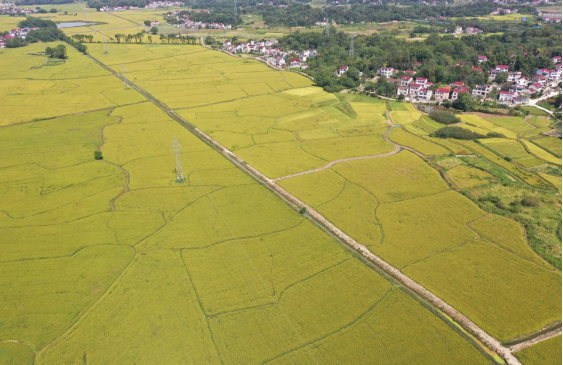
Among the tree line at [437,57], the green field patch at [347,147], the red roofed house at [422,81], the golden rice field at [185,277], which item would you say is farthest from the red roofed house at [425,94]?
the golden rice field at [185,277]

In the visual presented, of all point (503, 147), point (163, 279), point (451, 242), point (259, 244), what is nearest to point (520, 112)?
point (503, 147)

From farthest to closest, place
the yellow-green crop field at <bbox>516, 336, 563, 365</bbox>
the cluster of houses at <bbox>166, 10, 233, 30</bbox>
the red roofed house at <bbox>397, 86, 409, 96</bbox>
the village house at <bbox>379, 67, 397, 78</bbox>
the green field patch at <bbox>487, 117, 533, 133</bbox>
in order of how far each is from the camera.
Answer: the cluster of houses at <bbox>166, 10, 233, 30</bbox> < the village house at <bbox>379, 67, 397, 78</bbox> < the red roofed house at <bbox>397, 86, 409, 96</bbox> < the green field patch at <bbox>487, 117, 533, 133</bbox> < the yellow-green crop field at <bbox>516, 336, 563, 365</bbox>

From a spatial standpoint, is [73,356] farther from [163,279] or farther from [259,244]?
[259,244]

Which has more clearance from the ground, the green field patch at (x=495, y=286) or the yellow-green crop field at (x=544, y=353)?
the green field patch at (x=495, y=286)

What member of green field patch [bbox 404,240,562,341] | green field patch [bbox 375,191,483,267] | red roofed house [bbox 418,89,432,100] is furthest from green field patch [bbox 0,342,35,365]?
red roofed house [bbox 418,89,432,100]

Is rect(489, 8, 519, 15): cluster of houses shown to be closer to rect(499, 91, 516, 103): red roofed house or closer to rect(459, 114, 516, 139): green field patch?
rect(499, 91, 516, 103): red roofed house

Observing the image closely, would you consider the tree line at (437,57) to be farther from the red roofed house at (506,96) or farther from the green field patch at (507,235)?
the green field patch at (507,235)
